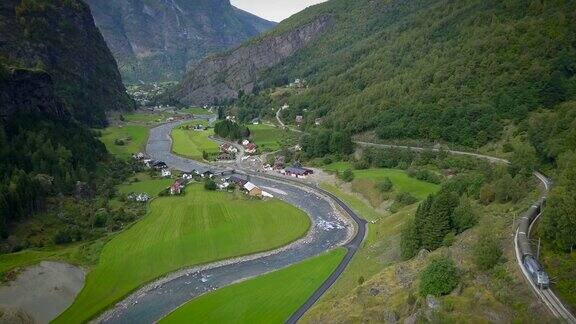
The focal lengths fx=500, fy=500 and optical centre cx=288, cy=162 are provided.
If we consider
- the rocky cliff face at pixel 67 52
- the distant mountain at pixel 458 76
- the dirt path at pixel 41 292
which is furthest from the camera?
the rocky cliff face at pixel 67 52

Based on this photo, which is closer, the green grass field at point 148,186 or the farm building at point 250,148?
the green grass field at point 148,186

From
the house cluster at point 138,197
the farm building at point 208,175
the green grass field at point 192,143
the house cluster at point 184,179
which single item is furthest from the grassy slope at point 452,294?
the green grass field at point 192,143

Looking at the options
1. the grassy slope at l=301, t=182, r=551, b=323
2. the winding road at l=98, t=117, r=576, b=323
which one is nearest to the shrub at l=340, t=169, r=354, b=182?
the winding road at l=98, t=117, r=576, b=323

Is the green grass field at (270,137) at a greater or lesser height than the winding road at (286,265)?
greater

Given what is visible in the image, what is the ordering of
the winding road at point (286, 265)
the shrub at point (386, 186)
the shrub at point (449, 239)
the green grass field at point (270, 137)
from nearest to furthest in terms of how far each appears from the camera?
1. the winding road at point (286, 265)
2. the shrub at point (449, 239)
3. the shrub at point (386, 186)
4. the green grass field at point (270, 137)

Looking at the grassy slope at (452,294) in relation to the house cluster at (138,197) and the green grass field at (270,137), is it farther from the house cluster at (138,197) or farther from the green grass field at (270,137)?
the green grass field at (270,137)

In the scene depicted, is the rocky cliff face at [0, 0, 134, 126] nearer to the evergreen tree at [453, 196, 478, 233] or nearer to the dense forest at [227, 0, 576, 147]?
the dense forest at [227, 0, 576, 147]
